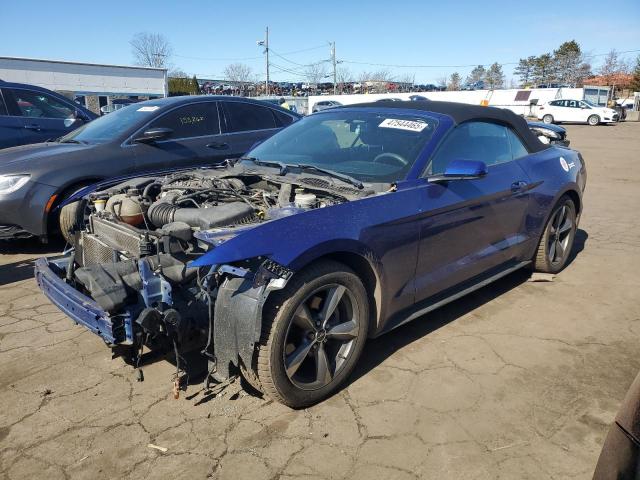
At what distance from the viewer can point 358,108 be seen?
13.5 ft

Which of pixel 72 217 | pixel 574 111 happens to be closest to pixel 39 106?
pixel 72 217

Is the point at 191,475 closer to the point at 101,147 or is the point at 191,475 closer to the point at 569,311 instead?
the point at 569,311

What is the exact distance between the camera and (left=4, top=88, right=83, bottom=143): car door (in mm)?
7297

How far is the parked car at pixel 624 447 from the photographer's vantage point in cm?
138

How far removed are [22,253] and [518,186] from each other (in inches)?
201

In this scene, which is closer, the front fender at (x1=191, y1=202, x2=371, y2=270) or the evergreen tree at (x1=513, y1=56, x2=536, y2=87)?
the front fender at (x1=191, y1=202, x2=371, y2=270)

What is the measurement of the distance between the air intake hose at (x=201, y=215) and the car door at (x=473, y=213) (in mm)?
1144

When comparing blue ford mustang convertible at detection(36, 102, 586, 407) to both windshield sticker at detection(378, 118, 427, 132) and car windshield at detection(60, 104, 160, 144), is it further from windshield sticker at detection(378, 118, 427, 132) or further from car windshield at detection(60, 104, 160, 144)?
car windshield at detection(60, 104, 160, 144)

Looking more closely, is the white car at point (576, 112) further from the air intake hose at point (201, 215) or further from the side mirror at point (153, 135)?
the air intake hose at point (201, 215)

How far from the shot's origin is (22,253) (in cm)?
548

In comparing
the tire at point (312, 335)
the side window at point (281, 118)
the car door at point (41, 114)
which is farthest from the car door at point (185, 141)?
the tire at point (312, 335)

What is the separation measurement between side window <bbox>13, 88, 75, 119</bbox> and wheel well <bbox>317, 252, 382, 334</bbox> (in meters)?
6.51

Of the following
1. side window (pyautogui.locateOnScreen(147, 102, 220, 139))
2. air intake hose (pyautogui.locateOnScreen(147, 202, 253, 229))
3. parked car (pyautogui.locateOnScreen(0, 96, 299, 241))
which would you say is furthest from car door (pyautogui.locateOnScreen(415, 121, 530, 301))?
side window (pyautogui.locateOnScreen(147, 102, 220, 139))

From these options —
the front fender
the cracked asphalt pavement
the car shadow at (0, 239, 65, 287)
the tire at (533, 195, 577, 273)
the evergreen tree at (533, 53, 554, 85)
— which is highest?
the evergreen tree at (533, 53, 554, 85)
